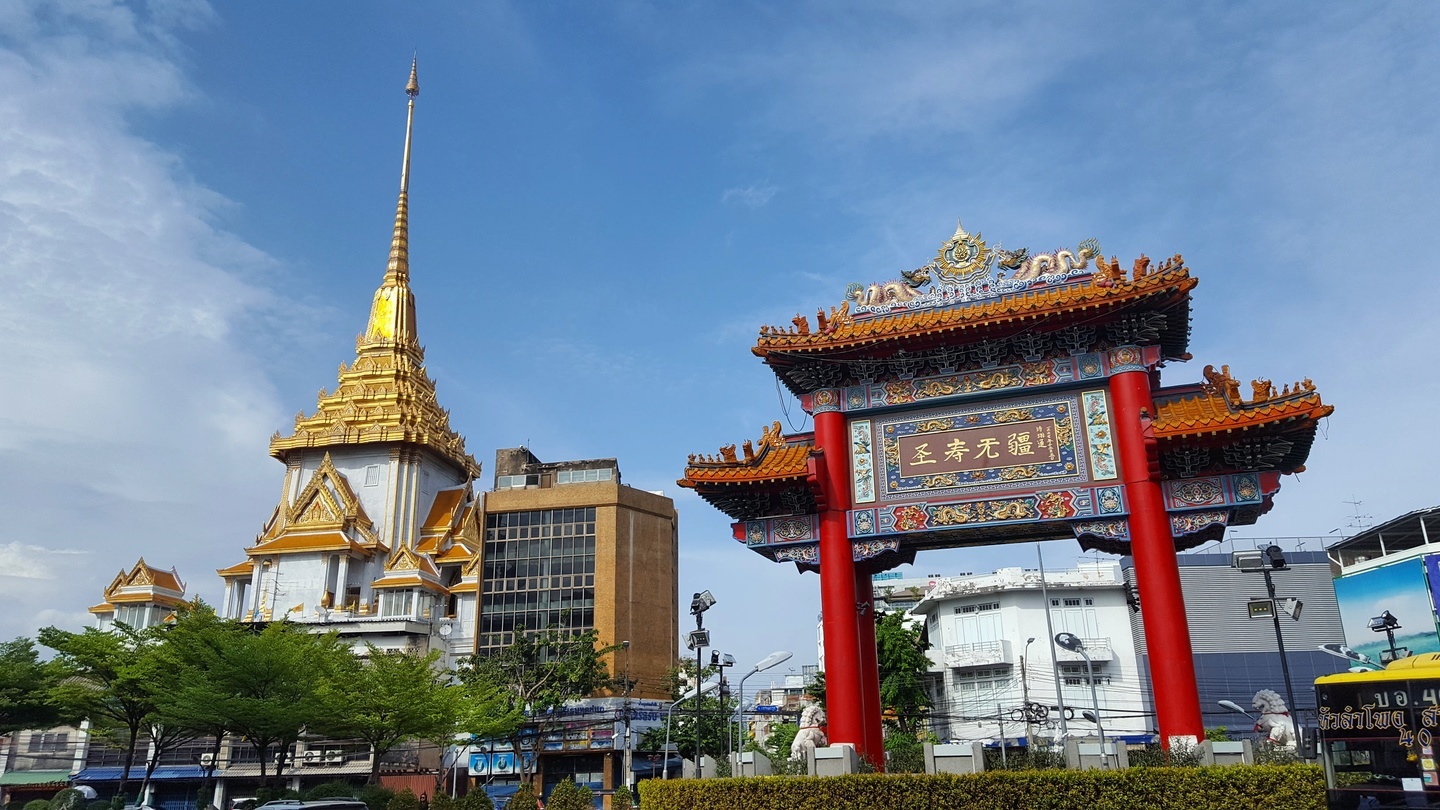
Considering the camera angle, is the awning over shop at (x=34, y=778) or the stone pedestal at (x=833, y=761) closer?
the stone pedestal at (x=833, y=761)

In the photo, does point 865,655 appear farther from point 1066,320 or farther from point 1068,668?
point 1068,668

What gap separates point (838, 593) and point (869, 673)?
7.84 feet

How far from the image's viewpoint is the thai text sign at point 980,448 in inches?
804

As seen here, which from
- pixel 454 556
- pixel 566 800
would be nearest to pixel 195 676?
pixel 566 800

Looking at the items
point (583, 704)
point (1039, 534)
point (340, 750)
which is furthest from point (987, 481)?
point (340, 750)

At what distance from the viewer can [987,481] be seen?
2045 cm

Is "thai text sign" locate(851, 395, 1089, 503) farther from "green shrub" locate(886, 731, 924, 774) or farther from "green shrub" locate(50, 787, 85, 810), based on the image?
"green shrub" locate(50, 787, 85, 810)

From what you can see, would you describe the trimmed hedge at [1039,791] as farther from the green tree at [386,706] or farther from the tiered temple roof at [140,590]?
the tiered temple roof at [140,590]

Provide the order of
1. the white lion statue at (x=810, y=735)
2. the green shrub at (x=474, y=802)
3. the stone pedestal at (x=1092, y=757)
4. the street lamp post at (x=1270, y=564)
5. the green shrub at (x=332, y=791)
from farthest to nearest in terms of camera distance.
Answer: the green shrub at (x=332, y=791) < the green shrub at (x=474, y=802) < the street lamp post at (x=1270, y=564) < the white lion statue at (x=810, y=735) < the stone pedestal at (x=1092, y=757)

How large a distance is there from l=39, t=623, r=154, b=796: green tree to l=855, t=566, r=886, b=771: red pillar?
2811 cm

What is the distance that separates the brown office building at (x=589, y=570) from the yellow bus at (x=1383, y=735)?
42.0m

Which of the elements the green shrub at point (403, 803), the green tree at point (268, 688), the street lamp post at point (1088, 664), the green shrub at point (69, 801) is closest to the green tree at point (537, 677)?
the green tree at point (268, 688)

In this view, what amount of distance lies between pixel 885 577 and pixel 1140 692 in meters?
37.8

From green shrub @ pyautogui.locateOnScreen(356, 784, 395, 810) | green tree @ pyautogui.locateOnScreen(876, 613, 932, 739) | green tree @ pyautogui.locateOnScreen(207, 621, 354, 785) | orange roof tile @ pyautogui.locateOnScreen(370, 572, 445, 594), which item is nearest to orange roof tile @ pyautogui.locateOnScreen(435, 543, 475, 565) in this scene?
orange roof tile @ pyautogui.locateOnScreen(370, 572, 445, 594)
